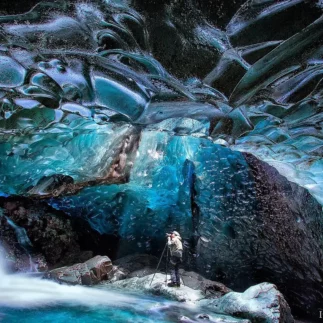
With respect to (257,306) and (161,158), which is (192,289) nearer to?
(257,306)

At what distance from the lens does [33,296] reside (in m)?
6.62

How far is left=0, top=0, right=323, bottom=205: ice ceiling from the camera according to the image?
9.54 feet

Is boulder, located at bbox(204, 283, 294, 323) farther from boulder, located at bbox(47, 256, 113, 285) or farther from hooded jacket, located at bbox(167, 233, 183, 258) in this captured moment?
boulder, located at bbox(47, 256, 113, 285)

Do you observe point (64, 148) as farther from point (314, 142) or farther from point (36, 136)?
point (314, 142)

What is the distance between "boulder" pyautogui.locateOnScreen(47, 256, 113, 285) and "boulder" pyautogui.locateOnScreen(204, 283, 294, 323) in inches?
125

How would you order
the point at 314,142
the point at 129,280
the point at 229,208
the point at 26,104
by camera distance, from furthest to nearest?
1. the point at 229,208
2. the point at 129,280
3. the point at 314,142
4. the point at 26,104

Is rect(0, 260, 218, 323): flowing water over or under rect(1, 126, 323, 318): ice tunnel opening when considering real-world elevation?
under

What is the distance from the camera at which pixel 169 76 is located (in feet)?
12.2

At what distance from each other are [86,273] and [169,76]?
21.1 feet

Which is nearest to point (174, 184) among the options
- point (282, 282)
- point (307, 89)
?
point (282, 282)

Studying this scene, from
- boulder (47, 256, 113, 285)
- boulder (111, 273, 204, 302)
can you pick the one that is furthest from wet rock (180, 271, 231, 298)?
boulder (47, 256, 113, 285)

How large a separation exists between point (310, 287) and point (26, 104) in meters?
8.43

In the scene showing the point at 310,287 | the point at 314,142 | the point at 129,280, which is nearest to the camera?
the point at 314,142

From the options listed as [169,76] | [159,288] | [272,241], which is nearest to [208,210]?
[272,241]
